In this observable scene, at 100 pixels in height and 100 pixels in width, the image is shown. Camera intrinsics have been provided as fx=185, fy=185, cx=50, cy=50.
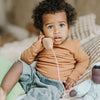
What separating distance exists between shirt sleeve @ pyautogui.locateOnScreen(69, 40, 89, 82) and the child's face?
4.4 inches

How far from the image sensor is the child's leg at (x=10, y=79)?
0.80 metres

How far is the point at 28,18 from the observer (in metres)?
2.49

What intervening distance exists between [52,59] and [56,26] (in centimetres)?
18

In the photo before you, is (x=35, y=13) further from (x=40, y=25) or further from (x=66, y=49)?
(x=66, y=49)

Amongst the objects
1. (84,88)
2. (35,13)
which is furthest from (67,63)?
(35,13)

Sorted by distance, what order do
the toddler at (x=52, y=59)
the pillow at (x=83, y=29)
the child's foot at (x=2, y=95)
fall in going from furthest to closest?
the pillow at (x=83, y=29) < the toddler at (x=52, y=59) < the child's foot at (x=2, y=95)

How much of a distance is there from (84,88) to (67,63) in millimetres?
190

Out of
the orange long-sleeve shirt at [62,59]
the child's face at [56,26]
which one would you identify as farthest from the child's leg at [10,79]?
the child's face at [56,26]

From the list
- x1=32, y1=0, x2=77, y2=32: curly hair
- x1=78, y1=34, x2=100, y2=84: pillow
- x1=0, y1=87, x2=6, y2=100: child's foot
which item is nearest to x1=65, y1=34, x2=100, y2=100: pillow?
x1=78, y1=34, x2=100, y2=84: pillow

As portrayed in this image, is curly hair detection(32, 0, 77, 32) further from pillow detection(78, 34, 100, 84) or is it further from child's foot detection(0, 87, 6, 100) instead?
child's foot detection(0, 87, 6, 100)

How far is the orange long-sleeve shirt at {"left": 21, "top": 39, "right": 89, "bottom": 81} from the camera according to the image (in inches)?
38.6

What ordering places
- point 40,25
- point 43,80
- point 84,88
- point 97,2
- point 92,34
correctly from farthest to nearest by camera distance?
point 97,2, point 92,34, point 40,25, point 43,80, point 84,88

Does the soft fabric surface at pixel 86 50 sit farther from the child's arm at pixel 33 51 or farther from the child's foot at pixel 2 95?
the child's foot at pixel 2 95

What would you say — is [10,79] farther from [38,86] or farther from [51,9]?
[51,9]
